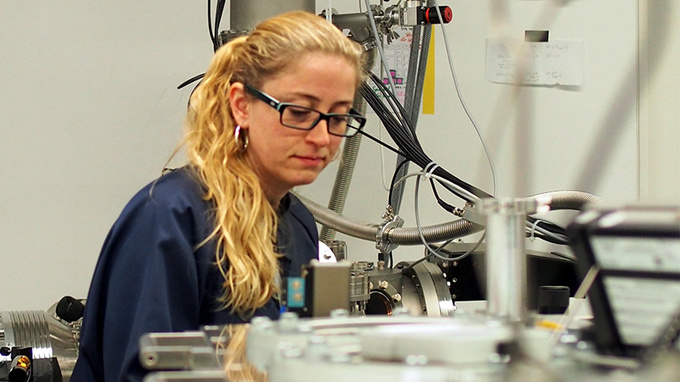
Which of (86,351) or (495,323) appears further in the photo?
(86,351)

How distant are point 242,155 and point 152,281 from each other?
12.3 inches

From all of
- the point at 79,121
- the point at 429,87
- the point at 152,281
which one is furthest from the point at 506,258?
the point at 429,87

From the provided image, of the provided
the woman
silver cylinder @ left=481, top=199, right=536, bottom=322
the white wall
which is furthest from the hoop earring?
the white wall

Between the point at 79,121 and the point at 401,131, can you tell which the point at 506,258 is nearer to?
the point at 401,131

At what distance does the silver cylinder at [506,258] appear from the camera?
65 cm

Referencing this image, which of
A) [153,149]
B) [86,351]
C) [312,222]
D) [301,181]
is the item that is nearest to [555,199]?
[312,222]

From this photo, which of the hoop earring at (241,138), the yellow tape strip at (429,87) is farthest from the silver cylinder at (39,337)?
the yellow tape strip at (429,87)

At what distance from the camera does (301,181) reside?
4.90 feet

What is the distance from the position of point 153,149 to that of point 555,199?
4.10ft

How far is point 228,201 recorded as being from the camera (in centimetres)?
139

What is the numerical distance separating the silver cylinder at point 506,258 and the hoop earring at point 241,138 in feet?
2.92

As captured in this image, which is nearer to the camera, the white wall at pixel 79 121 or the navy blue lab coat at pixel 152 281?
the navy blue lab coat at pixel 152 281

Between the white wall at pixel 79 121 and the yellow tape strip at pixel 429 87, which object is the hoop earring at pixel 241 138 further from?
the yellow tape strip at pixel 429 87

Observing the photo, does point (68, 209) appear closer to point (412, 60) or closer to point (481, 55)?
point (412, 60)
